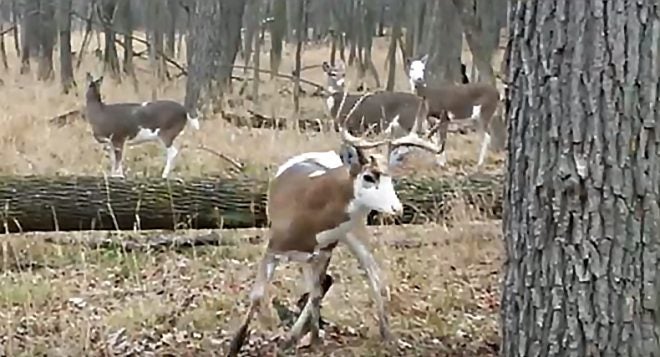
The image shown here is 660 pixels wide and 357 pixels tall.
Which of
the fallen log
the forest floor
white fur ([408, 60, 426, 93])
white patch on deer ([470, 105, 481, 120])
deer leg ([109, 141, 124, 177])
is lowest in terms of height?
deer leg ([109, 141, 124, 177])

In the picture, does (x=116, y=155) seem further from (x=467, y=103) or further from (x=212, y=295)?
(x=212, y=295)

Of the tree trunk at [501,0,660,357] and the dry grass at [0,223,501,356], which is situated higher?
the tree trunk at [501,0,660,357]

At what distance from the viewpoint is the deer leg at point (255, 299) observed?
530cm

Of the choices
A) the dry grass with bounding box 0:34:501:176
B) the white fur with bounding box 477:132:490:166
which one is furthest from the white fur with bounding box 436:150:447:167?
the white fur with bounding box 477:132:490:166

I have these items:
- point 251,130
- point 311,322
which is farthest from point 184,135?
point 311,322

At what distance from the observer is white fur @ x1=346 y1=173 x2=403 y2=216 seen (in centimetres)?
530

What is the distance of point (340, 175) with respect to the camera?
5480mm

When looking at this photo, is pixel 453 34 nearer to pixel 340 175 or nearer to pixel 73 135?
pixel 73 135

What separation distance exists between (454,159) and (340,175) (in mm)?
7425

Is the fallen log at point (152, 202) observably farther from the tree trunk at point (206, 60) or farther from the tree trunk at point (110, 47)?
the tree trunk at point (110, 47)

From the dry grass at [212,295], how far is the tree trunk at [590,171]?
1.86 metres

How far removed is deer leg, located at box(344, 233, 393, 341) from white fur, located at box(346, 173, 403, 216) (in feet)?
0.93

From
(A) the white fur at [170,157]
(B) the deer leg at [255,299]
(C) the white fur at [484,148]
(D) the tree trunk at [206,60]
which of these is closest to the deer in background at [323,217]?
(B) the deer leg at [255,299]

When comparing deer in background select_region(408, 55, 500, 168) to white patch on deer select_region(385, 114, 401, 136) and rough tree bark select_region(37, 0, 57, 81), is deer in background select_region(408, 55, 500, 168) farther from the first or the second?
rough tree bark select_region(37, 0, 57, 81)
